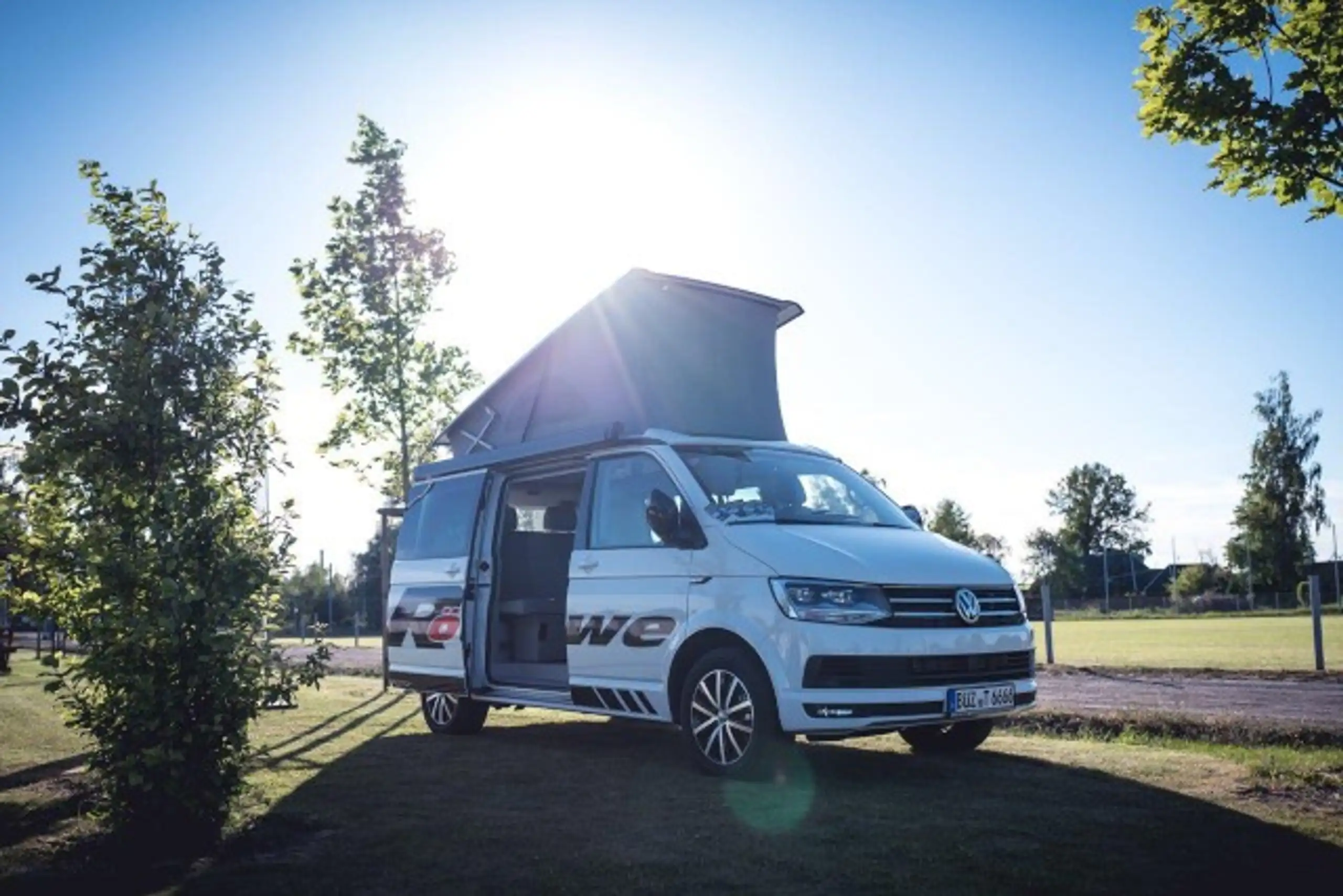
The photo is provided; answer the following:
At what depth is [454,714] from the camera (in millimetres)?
10617

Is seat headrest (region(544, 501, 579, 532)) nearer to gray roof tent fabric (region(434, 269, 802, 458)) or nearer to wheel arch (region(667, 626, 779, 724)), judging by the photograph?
gray roof tent fabric (region(434, 269, 802, 458))

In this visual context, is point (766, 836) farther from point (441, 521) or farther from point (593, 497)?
point (441, 521)

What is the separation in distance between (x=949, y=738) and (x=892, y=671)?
6.51 ft

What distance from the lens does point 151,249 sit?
6156mm

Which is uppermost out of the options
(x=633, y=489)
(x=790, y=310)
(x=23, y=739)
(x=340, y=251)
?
(x=340, y=251)

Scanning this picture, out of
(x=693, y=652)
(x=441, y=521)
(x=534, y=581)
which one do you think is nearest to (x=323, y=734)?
(x=441, y=521)

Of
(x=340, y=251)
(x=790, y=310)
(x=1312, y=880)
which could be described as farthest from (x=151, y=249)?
(x=340, y=251)

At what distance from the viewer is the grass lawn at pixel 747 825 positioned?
15.0ft

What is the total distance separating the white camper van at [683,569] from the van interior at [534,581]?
0.08 feet

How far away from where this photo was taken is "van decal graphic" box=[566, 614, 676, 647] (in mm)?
7664

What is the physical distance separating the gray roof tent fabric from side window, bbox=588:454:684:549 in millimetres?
343

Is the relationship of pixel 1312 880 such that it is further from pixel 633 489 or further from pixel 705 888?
pixel 633 489

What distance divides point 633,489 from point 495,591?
2296 millimetres

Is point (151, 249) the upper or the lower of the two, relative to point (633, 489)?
upper
